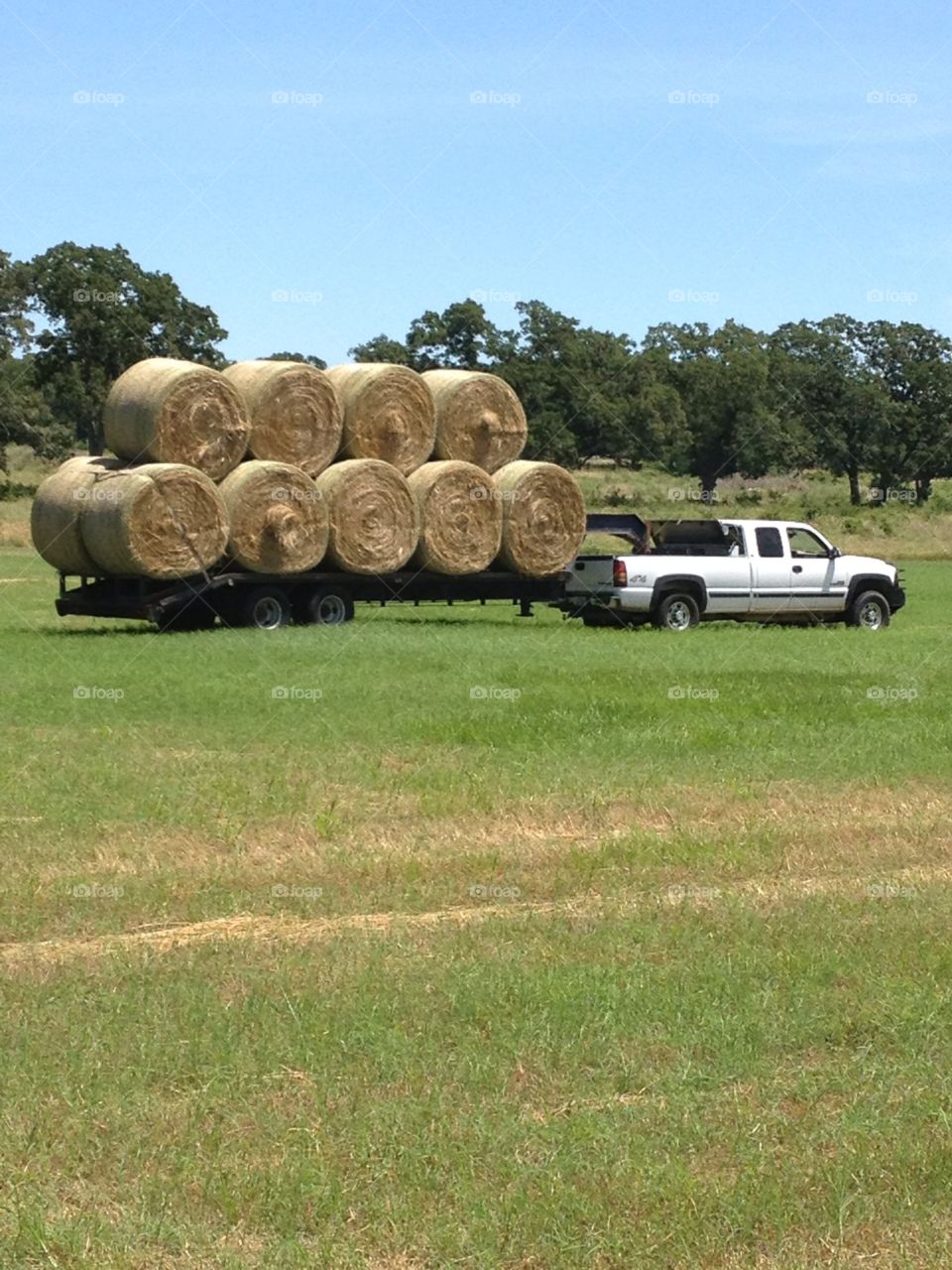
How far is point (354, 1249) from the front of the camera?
4.90m

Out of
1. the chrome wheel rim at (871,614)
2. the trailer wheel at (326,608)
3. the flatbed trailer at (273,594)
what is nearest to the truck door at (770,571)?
the chrome wheel rim at (871,614)

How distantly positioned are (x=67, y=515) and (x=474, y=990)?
1896 cm

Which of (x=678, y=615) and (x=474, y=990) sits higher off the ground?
(x=678, y=615)

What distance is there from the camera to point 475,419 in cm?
2848

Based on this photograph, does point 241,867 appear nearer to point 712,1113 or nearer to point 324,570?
point 712,1113

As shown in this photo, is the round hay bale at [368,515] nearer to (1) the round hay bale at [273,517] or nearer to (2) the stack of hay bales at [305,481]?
(2) the stack of hay bales at [305,481]

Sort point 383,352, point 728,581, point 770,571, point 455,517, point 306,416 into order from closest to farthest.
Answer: point 306,416 → point 728,581 → point 455,517 → point 770,571 → point 383,352

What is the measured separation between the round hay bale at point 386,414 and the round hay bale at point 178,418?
6.67ft

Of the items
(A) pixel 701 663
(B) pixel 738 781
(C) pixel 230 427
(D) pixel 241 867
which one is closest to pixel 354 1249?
(D) pixel 241 867

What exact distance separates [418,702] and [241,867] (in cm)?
719

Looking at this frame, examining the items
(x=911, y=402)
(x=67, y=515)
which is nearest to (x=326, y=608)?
(x=67, y=515)

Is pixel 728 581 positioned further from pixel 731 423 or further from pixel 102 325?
pixel 731 423

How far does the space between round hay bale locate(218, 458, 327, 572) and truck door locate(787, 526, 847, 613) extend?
730 cm

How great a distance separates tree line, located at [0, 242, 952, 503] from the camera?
230ft
